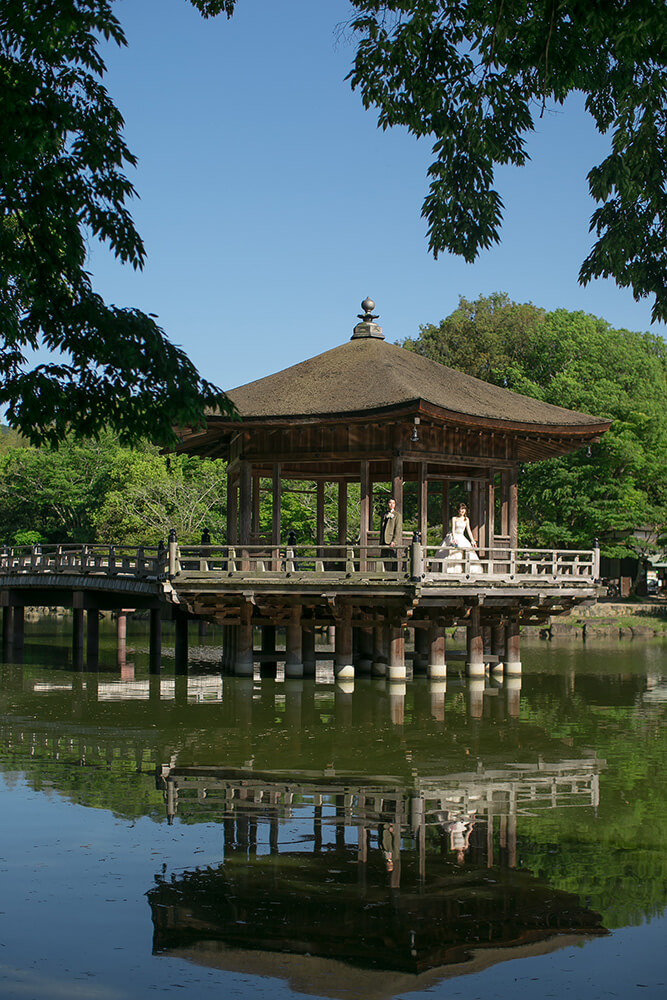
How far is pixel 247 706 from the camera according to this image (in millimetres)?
22797

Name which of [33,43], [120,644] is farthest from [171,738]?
[120,644]

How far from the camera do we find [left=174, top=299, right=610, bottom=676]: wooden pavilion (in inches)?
957

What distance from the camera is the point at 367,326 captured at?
3130cm

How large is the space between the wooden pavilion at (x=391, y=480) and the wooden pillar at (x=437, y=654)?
4 cm

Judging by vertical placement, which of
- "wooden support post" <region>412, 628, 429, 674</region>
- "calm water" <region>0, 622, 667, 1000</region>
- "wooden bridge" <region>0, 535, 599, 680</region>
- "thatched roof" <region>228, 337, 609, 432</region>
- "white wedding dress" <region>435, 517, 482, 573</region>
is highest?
"thatched roof" <region>228, 337, 609, 432</region>

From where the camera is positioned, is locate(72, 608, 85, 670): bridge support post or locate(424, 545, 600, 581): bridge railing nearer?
locate(424, 545, 600, 581): bridge railing

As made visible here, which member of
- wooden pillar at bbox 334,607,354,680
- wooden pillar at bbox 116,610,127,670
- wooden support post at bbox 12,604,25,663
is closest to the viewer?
wooden pillar at bbox 334,607,354,680

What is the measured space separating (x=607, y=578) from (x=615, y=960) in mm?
53217

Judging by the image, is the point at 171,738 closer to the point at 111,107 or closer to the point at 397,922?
the point at 397,922

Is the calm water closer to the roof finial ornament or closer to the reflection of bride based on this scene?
the reflection of bride

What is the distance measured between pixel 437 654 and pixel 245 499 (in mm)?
6389

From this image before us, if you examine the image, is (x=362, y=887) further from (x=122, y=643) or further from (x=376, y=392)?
(x=122, y=643)

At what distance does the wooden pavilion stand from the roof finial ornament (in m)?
0.89

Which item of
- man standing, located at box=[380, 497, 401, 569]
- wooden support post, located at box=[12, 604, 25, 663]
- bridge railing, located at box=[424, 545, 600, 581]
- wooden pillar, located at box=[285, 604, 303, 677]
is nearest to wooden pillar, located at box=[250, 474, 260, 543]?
wooden pillar, located at box=[285, 604, 303, 677]
